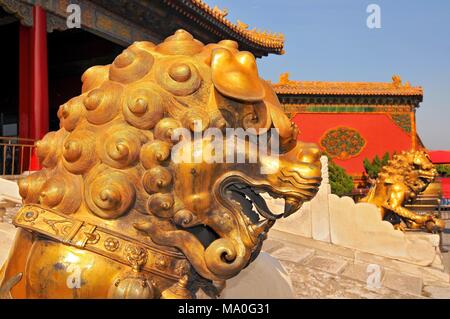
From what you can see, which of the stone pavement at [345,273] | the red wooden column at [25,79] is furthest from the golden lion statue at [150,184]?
the red wooden column at [25,79]

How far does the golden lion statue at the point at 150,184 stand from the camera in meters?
0.96

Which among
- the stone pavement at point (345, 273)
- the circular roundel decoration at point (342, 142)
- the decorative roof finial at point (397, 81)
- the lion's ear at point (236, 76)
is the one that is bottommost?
the stone pavement at point (345, 273)

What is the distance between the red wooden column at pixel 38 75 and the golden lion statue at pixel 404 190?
5.63 metres

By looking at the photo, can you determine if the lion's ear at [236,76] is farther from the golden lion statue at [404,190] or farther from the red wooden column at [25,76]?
the red wooden column at [25,76]

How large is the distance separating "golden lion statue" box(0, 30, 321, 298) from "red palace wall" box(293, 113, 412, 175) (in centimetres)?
1507

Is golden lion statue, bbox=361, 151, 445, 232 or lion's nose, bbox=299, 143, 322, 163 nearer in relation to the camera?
lion's nose, bbox=299, 143, 322, 163

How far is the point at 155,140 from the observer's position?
1.01 meters

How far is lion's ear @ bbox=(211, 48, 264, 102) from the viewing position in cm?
97

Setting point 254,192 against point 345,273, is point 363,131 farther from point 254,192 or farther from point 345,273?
point 254,192

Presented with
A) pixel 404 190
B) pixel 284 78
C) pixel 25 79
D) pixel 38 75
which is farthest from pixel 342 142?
pixel 25 79

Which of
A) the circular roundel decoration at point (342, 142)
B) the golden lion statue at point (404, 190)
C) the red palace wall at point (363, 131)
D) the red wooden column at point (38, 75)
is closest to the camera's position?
the golden lion statue at point (404, 190)

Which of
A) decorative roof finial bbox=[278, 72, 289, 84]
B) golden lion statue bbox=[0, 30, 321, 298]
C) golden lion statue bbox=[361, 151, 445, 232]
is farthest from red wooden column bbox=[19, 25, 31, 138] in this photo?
decorative roof finial bbox=[278, 72, 289, 84]

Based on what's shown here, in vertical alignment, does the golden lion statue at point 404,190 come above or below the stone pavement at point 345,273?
above

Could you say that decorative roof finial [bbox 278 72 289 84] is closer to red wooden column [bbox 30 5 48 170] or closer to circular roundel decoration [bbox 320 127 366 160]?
circular roundel decoration [bbox 320 127 366 160]
